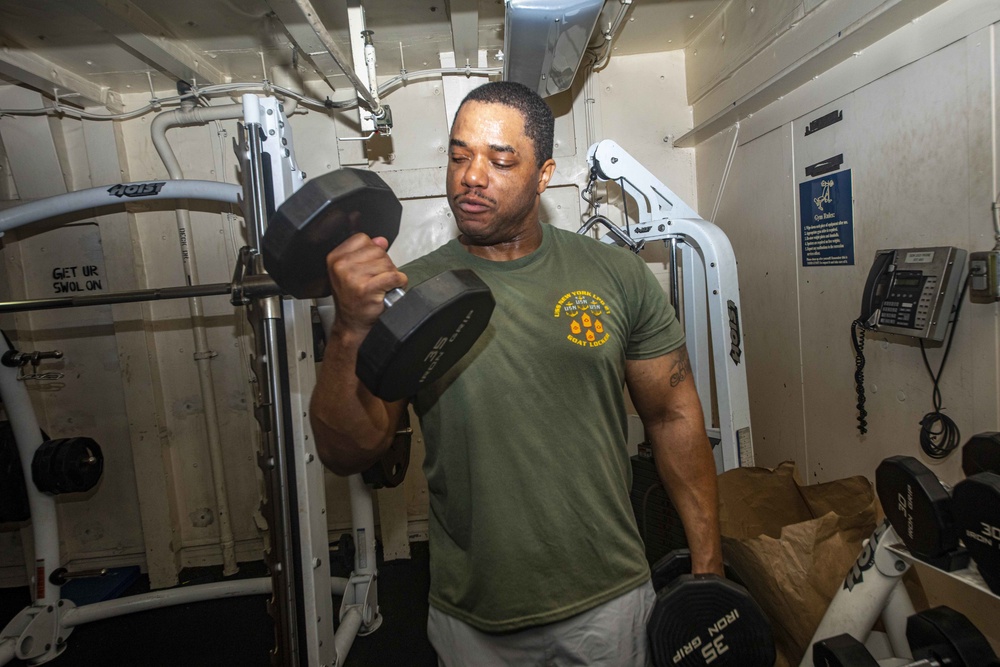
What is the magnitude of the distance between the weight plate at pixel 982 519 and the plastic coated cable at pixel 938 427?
30.6 inches

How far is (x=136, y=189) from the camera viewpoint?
233cm

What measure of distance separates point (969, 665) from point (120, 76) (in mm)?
3921

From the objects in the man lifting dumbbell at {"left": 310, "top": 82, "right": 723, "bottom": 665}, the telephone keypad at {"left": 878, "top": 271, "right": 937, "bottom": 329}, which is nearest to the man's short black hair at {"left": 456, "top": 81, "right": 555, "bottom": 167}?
the man lifting dumbbell at {"left": 310, "top": 82, "right": 723, "bottom": 665}

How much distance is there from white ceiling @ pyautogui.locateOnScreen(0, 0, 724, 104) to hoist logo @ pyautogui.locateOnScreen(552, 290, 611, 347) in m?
1.77

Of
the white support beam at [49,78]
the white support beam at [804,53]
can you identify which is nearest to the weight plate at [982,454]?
the white support beam at [804,53]

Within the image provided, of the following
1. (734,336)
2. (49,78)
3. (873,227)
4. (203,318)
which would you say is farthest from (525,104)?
(49,78)

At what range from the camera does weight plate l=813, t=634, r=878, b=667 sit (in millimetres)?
1070

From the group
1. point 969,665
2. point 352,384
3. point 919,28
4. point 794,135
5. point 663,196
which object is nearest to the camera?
point 352,384

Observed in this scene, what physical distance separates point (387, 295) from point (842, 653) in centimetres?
118

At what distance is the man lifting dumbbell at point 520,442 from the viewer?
3.34ft

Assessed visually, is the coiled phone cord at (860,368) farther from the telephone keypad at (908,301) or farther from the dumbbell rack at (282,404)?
the dumbbell rack at (282,404)

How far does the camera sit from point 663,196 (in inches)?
91.1

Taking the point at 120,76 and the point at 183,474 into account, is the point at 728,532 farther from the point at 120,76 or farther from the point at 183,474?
the point at 120,76

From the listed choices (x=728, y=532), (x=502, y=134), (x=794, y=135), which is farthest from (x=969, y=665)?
(x=794, y=135)
